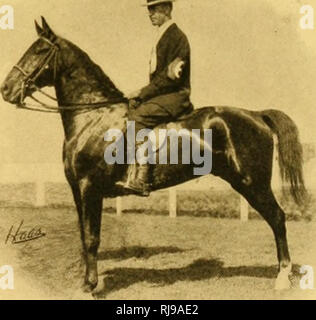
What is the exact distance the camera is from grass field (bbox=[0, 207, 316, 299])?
6.56 m

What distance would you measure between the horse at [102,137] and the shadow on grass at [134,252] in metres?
0.98

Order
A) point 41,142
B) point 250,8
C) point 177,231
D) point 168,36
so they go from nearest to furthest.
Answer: point 168,36 < point 250,8 < point 41,142 < point 177,231

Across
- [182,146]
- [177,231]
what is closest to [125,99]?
[182,146]

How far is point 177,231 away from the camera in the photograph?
8.84 metres

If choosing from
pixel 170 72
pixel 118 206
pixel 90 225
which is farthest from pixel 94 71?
pixel 118 206

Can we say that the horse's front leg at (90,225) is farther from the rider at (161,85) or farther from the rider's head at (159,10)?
the rider's head at (159,10)

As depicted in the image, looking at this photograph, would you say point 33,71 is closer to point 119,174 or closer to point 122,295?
point 119,174

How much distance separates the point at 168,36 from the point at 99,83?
1.02m

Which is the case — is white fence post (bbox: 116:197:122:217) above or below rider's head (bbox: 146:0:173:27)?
below

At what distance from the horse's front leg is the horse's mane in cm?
117

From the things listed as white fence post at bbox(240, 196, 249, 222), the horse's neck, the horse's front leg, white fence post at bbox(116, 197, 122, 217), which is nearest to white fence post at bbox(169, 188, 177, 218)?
white fence post at bbox(116, 197, 122, 217)
